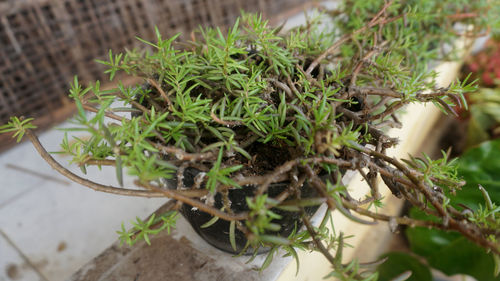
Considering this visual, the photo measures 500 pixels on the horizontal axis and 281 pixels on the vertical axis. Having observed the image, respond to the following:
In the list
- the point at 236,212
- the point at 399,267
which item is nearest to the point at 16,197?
the point at 236,212

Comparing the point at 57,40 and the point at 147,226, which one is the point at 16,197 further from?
the point at 147,226

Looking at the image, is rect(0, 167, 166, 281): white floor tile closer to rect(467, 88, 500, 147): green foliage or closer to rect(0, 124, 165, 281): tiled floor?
rect(0, 124, 165, 281): tiled floor

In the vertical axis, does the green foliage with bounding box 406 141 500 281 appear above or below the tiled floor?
below

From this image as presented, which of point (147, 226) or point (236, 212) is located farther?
point (236, 212)

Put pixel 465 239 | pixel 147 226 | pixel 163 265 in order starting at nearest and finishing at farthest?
pixel 147 226
pixel 163 265
pixel 465 239

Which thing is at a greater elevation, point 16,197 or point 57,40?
point 57,40

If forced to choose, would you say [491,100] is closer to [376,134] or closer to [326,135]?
[376,134]

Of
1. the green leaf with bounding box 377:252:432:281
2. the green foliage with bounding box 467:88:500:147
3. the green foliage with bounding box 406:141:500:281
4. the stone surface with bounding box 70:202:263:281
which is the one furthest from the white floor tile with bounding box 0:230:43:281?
the green foliage with bounding box 467:88:500:147
